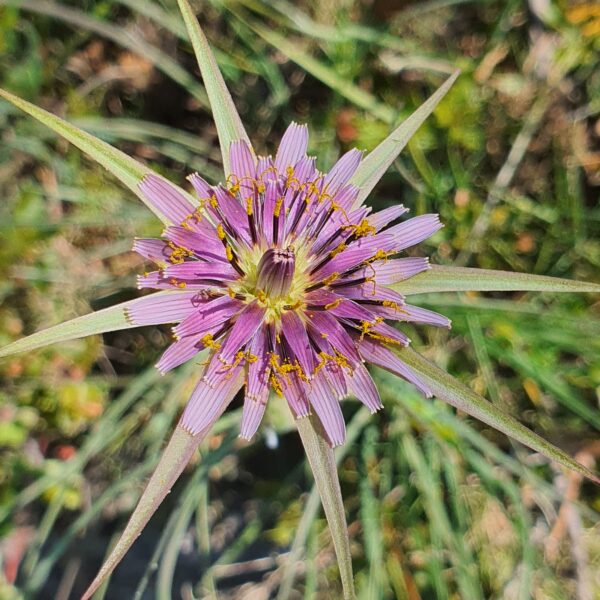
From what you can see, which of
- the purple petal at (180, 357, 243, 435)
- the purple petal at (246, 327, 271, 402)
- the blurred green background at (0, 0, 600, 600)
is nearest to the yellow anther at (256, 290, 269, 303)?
the purple petal at (246, 327, 271, 402)

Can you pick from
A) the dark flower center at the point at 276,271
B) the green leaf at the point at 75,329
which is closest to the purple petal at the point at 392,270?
the dark flower center at the point at 276,271

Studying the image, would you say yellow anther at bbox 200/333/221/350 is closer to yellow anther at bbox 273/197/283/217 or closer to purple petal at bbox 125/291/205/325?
purple petal at bbox 125/291/205/325

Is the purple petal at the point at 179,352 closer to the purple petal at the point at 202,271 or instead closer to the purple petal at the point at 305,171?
the purple petal at the point at 202,271

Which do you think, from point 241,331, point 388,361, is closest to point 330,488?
point 388,361

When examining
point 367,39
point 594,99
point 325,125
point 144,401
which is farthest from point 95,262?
point 594,99

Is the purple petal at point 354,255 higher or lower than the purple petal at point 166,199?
lower

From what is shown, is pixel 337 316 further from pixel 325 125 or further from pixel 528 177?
pixel 528 177
